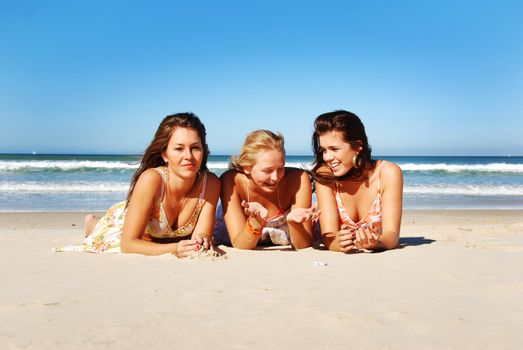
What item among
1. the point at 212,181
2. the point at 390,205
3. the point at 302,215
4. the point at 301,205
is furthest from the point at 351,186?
the point at 212,181

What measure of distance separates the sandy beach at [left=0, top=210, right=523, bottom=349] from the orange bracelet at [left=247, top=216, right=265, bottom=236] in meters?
0.21

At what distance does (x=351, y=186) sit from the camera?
513 cm

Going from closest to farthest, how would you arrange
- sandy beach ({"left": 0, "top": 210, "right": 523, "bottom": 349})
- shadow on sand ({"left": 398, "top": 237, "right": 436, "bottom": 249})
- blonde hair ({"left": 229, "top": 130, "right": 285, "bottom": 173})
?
1. sandy beach ({"left": 0, "top": 210, "right": 523, "bottom": 349})
2. blonde hair ({"left": 229, "top": 130, "right": 285, "bottom": 173})
3. shadow on sand ({"left": 398, "top": 237, "right": 436, "bottom": 249})

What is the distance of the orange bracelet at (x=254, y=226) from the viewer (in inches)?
189

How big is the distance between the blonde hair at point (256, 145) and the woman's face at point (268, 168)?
4 centimetres

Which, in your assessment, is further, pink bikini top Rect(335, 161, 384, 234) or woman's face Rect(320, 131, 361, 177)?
pink bikini top Rect(335, 161, 384, 234)

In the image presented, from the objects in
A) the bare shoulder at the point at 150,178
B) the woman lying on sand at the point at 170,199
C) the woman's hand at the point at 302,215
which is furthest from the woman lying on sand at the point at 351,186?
the bare shoulder at the point at 150,178

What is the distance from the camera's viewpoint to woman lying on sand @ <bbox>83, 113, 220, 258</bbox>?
464 centimetres

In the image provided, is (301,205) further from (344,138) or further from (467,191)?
(467,191)

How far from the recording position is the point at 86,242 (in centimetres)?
519

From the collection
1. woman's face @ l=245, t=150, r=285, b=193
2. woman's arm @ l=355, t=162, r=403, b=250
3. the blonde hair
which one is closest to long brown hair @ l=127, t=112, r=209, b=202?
the blonde hair

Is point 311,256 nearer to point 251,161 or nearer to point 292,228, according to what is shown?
point 292,228

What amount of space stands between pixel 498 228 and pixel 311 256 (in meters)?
4.52

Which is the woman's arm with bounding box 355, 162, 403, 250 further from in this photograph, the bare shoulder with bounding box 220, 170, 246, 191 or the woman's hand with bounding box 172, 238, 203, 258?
the woman's hand with bounding box 172, 238, 203, 258
